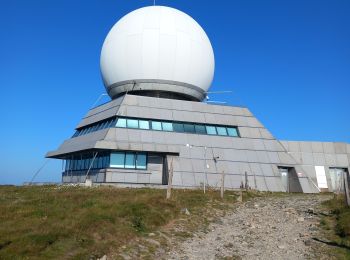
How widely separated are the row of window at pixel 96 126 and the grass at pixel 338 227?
70.8 feet

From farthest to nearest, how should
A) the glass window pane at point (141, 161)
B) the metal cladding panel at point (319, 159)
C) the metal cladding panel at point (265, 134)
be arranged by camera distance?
the metal cladding panel at point (319, 159), the metal cladding panel at point (265, 134), the glass window pane at point (141, 161)

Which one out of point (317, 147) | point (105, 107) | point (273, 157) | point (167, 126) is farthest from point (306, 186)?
point (105, 107)

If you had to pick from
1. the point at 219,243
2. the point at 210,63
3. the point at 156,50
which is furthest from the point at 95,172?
the point at 219,243

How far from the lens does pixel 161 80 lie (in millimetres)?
40562

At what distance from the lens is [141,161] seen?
35.1m

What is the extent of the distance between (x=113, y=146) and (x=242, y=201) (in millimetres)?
12868

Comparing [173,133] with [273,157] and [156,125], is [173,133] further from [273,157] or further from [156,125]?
[273,157]

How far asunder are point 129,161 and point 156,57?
39.5ft

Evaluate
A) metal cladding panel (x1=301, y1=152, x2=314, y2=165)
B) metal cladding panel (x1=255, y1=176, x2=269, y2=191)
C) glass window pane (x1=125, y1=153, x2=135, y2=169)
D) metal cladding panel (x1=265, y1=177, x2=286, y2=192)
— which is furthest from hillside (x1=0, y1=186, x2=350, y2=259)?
metal cladding panel (x1=301, y1=152, x2=314, y2=165)

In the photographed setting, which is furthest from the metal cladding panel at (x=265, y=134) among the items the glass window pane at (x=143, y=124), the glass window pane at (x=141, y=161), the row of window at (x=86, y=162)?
the row of window at (x=86, y=162)

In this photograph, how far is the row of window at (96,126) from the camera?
121ft

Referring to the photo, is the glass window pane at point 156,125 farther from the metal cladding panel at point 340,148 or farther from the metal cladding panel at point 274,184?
the metal cladding panel at point 340,148

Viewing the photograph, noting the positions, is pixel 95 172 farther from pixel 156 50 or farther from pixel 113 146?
pixel 156 50

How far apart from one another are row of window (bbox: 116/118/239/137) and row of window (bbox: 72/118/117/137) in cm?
124
